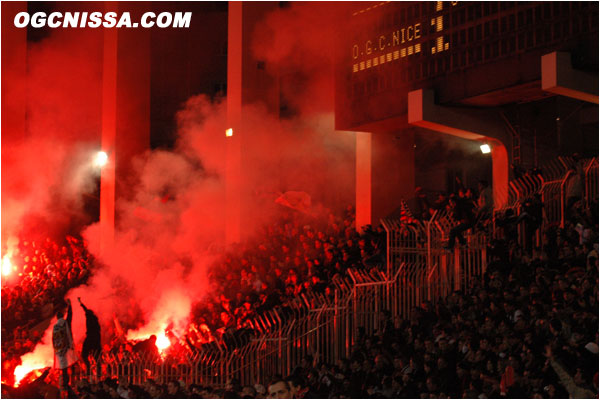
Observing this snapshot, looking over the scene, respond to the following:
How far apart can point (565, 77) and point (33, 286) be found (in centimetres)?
1213

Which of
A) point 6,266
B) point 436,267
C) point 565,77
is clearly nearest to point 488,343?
point 436,267

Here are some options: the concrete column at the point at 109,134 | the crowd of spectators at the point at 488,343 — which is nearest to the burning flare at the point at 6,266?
the concrete column at the point at 109,134

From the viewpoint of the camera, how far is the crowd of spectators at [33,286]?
16588 millimetres

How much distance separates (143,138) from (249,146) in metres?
3.93

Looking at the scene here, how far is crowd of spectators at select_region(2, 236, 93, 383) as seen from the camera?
16588 mm

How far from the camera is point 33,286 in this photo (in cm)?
1945

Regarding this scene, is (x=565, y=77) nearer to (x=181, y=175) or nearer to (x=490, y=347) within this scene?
(x=490, y=347)

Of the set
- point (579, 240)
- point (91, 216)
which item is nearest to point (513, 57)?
point (579, 240)

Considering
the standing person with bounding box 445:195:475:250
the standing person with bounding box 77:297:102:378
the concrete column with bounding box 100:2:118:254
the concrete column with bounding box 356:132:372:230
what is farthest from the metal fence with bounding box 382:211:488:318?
the concrete column with bounding box 100:2:118:254

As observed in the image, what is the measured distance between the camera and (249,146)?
1959 cm

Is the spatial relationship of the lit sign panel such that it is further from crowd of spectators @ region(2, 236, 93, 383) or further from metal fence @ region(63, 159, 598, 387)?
crowd of spectators @ region(2, 236, 93, 383)

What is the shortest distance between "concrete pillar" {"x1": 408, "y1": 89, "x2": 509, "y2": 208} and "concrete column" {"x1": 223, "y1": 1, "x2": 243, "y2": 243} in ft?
18.3

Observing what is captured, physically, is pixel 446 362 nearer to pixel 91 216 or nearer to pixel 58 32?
pixel 91 216

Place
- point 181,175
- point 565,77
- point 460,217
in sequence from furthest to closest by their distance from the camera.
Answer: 1. point 181,175
2. point 460,217
3. point 565,77
